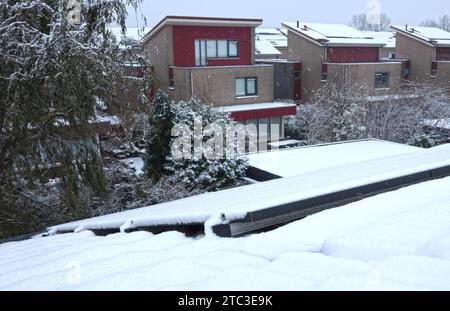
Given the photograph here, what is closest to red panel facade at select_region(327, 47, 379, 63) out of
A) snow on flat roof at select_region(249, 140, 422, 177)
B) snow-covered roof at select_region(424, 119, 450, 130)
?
snow-covered roof at select_region(424, 119, 450, 130)

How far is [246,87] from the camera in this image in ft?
68.1

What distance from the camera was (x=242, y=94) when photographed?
2070 centimetres

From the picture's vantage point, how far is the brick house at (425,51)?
2752cm

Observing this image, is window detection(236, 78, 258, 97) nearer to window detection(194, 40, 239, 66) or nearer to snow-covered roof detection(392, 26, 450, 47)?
window detection(194, 40, 239, 66)

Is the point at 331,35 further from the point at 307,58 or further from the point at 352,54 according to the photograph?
the point at 307,58

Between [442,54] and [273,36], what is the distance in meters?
18.3

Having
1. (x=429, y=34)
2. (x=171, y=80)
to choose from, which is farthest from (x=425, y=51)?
(x=171, y=80)

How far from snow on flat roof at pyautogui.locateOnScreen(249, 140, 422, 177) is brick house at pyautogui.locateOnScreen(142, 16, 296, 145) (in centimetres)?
660

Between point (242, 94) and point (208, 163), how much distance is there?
10.0 meters

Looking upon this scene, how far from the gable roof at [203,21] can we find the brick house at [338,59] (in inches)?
221

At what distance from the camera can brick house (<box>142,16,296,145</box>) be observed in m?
19.2

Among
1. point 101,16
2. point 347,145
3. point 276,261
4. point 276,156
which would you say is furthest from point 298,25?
point 276,261

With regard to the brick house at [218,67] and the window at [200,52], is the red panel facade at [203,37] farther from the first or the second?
the window at [200,52]

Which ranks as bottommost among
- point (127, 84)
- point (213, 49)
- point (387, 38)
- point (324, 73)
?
point (127, 84)
